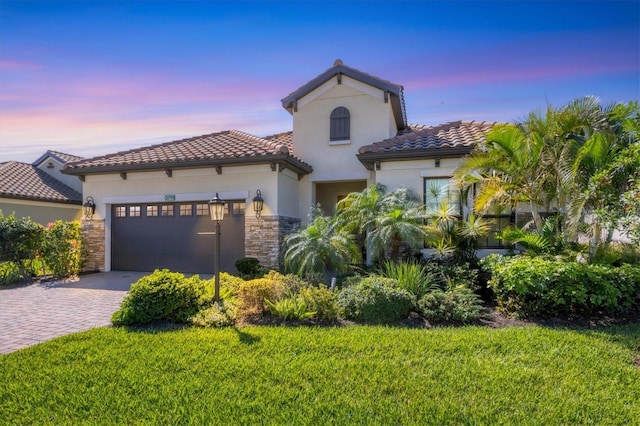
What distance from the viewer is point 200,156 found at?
41.7 feet

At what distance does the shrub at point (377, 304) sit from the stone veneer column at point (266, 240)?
5089mm

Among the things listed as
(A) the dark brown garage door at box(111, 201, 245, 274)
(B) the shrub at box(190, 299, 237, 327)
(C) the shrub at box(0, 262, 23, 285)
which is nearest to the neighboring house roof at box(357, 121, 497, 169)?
(A) the dark brown garage door at box(111, 201, 245, 274)

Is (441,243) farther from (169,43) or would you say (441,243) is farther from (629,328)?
(169,43)

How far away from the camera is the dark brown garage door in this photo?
504 inches

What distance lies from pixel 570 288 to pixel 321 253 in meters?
5.62

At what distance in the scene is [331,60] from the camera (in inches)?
563

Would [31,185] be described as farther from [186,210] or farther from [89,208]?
[186,210]

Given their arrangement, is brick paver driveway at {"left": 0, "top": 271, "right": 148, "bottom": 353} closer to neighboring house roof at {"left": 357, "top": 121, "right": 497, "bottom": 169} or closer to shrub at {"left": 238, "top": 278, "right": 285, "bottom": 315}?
shrub at {"left": 238, "top": 278, "right": 285, "bottom": 315}

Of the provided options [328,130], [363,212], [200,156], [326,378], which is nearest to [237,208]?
[200,156]

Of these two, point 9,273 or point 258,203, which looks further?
point 258,203

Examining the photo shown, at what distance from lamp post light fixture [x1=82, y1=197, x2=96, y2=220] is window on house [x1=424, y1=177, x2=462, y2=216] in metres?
12.6

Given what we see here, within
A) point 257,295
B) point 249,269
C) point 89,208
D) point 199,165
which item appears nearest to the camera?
point 257,295

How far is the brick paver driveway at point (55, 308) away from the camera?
6402 millimetres

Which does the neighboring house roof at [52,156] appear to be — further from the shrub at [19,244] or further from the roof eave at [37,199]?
the shrub at [19,244]
